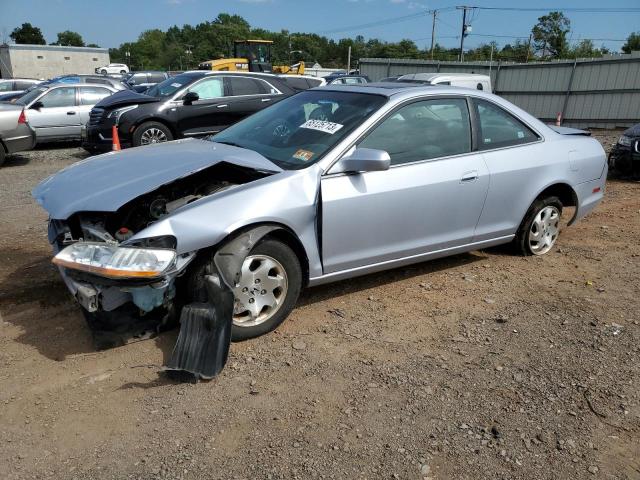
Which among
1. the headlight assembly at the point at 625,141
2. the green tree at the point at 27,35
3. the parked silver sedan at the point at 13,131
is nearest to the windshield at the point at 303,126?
the headlight assembly at the point at 625,141

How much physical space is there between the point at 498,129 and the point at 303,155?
77.2 inches

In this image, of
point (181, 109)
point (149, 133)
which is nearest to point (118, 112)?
point (149, 133)

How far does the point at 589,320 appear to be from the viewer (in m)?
4.04

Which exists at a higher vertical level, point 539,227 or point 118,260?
point 118,260

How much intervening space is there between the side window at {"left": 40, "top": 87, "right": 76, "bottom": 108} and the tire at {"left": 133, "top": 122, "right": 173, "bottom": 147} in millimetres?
3812

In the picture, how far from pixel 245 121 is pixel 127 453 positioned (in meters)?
3.13

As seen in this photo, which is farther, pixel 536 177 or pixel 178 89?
pixel 178 89

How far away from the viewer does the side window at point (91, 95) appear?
1293 centimetres

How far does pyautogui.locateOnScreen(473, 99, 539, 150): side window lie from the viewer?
15.1 feet

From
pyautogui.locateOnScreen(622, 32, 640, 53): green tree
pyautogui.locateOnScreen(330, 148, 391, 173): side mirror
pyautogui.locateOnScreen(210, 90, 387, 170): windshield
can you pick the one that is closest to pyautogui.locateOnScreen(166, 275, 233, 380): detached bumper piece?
pyautogui.locateOnScreen(210, 90, 387, 170): windshield

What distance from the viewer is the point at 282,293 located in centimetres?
363

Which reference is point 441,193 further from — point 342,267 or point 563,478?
point 563,478

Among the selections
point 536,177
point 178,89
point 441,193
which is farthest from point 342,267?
point 178,89

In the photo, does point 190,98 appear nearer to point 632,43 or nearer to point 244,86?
point 244,86
